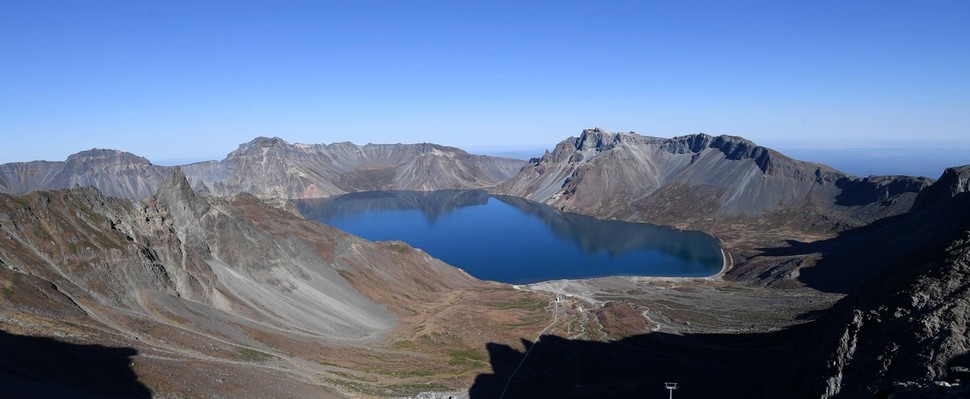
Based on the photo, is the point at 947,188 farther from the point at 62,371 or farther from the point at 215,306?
the point at 62,371

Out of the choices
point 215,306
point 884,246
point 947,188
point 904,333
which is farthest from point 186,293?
point 947,188

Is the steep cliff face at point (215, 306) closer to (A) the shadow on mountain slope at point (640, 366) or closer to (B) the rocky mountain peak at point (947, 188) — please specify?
(A) the shadow on mountain slope at point (640, 366)

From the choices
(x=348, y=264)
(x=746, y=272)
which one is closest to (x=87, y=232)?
(x=348, y=264)

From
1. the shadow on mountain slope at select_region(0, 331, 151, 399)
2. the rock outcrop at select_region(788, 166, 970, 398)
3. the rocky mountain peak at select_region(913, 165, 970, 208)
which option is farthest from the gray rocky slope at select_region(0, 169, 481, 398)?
the rocky mountain peak at select_region(913, 165, 970, 208)

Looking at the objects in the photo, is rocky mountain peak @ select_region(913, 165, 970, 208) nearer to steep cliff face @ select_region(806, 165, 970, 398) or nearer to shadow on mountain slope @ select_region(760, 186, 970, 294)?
shadow on mountain slope @ select_region(760, 186, 970, 294)

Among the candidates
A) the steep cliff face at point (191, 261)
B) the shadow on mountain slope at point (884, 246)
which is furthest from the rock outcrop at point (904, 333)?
the shadow on mountain slope at point (884, 246)

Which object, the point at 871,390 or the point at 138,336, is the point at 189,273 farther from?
the point at 871,390
